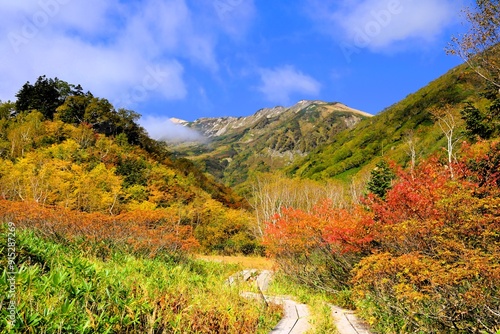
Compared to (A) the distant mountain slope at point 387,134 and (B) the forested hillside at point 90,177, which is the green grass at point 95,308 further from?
(A) the distant mountain slope at point 387,134

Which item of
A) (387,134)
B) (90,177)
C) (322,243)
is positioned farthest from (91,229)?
(387,134)

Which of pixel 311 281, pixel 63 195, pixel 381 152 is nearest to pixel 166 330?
pixel 311 281

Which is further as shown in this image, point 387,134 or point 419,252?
point 387,134

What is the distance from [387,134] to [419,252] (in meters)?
105

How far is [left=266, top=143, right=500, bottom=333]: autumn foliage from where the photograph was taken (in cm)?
522

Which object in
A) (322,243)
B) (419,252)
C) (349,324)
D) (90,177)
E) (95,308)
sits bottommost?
(349,324)

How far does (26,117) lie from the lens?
126ft

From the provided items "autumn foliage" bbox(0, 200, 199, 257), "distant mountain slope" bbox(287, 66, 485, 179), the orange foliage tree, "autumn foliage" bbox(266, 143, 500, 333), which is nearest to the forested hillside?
"autumn foliage" bbox(0, 200, 199, 257)

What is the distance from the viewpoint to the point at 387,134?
4090 inches

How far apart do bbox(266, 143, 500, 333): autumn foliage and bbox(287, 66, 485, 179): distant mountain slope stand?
2723 inches

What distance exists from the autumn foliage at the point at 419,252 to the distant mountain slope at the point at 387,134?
6916 cm

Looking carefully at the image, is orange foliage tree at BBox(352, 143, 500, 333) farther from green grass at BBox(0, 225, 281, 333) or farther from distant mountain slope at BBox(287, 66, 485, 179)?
distant mountain slope at BBox(287, 66, 485, 179)

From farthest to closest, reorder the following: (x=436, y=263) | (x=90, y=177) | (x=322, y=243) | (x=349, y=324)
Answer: (x=90, y=177) → (x=322, y=243) → (x=349, y=324) → (x=436, y=263)

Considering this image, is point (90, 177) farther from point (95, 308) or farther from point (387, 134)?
point (387, 134)
